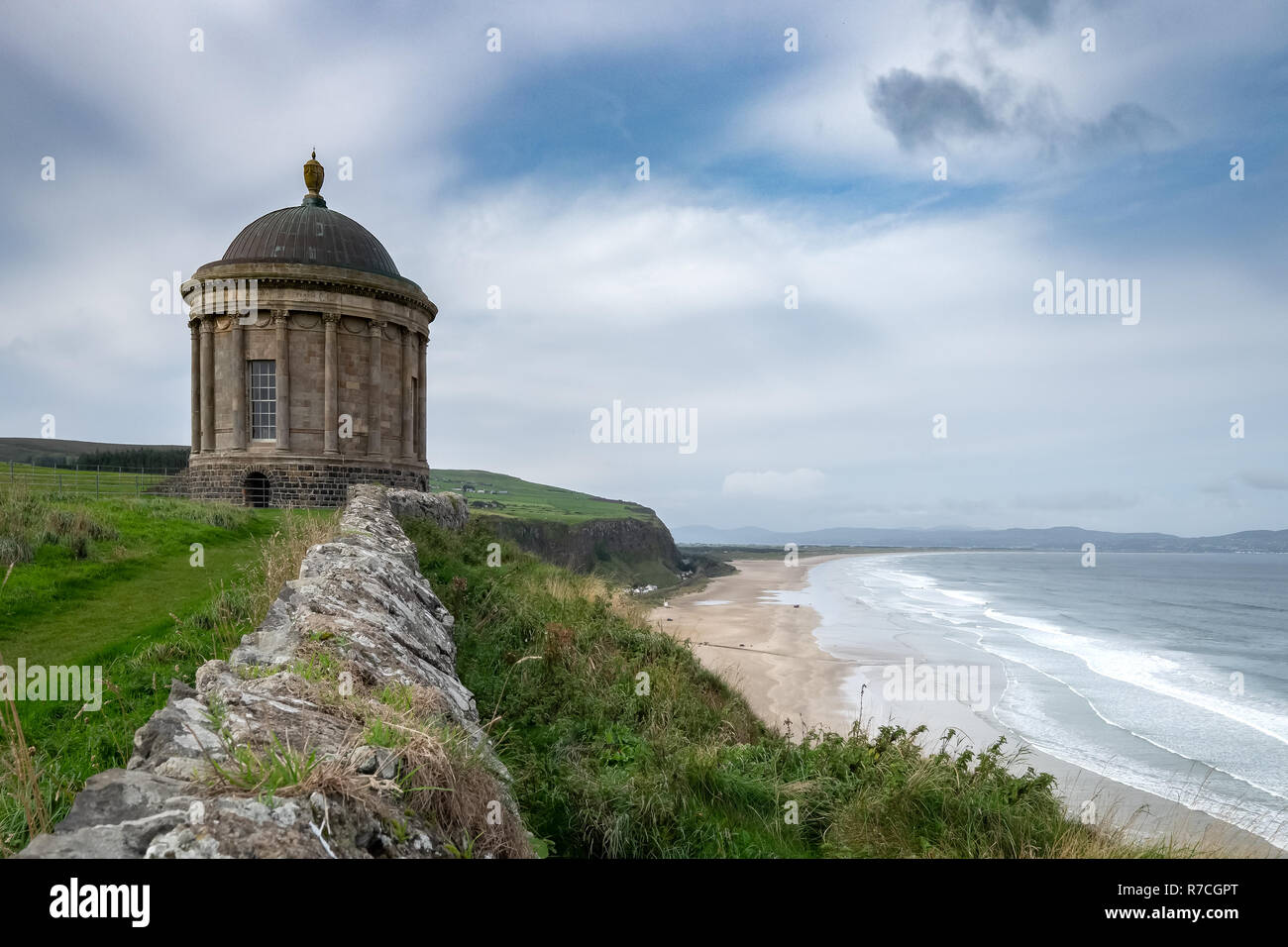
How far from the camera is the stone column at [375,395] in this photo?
2481 cm

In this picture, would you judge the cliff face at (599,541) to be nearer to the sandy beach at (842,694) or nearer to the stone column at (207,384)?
the sandy beach at (842,694)

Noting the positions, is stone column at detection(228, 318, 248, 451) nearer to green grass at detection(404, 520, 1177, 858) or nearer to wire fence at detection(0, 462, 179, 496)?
wire fence at detection(0, 462, 179, 496)

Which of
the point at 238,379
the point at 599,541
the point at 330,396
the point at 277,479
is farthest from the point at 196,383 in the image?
the point at 599,541

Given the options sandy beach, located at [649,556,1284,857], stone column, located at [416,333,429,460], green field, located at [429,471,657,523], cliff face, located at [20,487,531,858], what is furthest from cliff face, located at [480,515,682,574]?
cliff face, located at [20,487,531,858]

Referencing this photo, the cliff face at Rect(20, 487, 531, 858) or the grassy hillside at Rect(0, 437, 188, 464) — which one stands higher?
the grassy hillside at Rect(0, 437, 188, 464)

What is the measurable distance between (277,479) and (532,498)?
110 m

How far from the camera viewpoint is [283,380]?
24000 millimetres

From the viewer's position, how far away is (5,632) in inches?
261

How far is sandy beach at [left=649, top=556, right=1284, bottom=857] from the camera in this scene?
13.0m

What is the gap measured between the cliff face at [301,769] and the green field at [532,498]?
8404cm

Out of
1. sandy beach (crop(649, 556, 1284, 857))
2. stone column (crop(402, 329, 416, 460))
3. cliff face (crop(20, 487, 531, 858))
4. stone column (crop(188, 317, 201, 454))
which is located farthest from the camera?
stone column (crop(402, 329, 416, 460))

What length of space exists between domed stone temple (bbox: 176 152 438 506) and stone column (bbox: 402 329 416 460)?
0.55m
